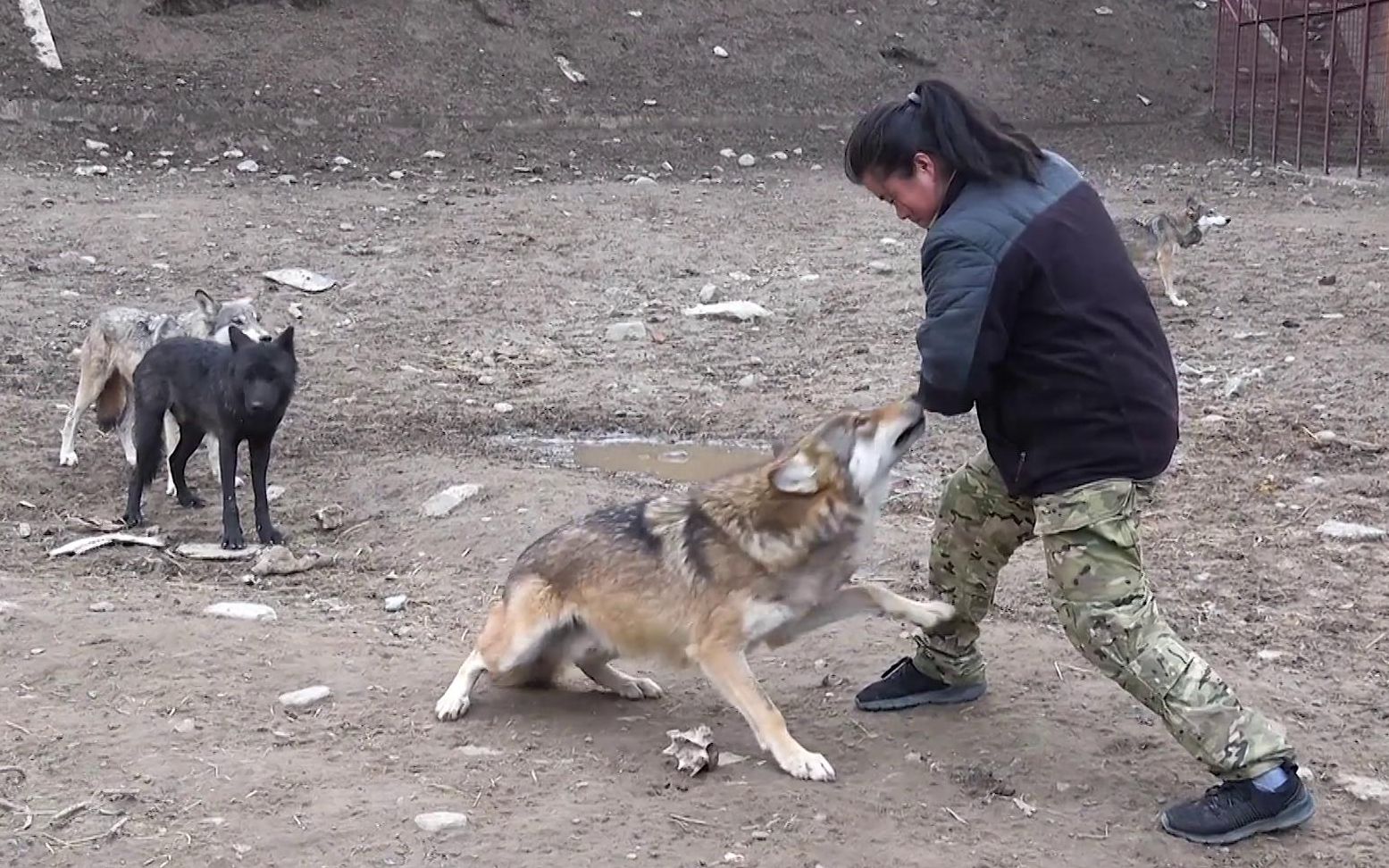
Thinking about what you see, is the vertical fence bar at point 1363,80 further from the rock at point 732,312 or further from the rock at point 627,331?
the rock at point 627,331

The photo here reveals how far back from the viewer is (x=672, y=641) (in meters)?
4.53

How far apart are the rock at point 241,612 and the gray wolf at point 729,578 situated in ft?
4.16

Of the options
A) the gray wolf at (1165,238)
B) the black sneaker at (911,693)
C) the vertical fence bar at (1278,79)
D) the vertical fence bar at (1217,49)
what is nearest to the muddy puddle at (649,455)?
the black sneaker at (911,693)

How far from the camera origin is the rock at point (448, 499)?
713 cm

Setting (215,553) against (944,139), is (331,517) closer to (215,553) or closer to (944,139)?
(215,553)

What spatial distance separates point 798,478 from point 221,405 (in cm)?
416

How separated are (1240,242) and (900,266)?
11.2 ft

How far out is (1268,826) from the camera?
383 centimetres

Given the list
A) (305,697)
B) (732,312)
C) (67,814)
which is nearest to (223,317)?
(732,312)

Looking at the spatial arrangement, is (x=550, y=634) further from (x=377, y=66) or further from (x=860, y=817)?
(x=377, y=66)

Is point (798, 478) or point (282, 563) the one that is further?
point (282, 563)

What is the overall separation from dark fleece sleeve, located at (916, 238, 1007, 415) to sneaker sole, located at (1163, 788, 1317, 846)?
4.36ft

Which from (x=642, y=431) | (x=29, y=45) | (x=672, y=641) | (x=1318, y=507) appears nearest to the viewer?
(x=672, y=641)

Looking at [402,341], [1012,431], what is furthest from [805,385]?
[1012,431]
